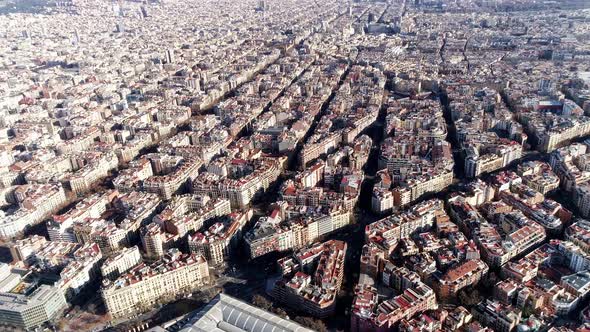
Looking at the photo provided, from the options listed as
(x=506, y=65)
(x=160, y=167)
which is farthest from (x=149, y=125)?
(x=506, y=65)

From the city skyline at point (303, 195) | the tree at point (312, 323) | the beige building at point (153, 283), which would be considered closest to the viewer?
the tree at point (312, 323)

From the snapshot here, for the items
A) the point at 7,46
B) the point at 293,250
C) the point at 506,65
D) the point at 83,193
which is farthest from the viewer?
the point at 7,46

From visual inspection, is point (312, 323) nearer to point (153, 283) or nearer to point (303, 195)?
point (153, 283)

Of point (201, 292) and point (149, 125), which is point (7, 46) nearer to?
point (149, 125)

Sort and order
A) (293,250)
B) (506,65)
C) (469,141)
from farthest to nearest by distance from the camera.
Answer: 1. (506,65)
2. (469,141)
3. (293,250)

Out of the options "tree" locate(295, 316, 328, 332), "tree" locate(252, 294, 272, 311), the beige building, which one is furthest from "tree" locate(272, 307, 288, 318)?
the beige building

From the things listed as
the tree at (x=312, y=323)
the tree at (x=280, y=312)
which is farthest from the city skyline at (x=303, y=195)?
the tree at (x=280, y=312)

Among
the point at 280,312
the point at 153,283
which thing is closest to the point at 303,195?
the point at 280,312

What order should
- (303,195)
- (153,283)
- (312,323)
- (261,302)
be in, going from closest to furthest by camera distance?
(312,323)
(261,302)
(153,283)
(303,195)

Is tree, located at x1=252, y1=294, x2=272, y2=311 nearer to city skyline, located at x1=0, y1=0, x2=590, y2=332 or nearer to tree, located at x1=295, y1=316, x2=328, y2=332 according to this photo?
city skyline, located at x1=0, y1=0, x2=590, y2=332

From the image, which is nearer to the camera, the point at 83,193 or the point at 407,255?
the point at 407,255

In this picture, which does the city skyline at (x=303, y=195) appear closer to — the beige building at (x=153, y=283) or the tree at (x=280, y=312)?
the beige building at (x=153, y=283)
